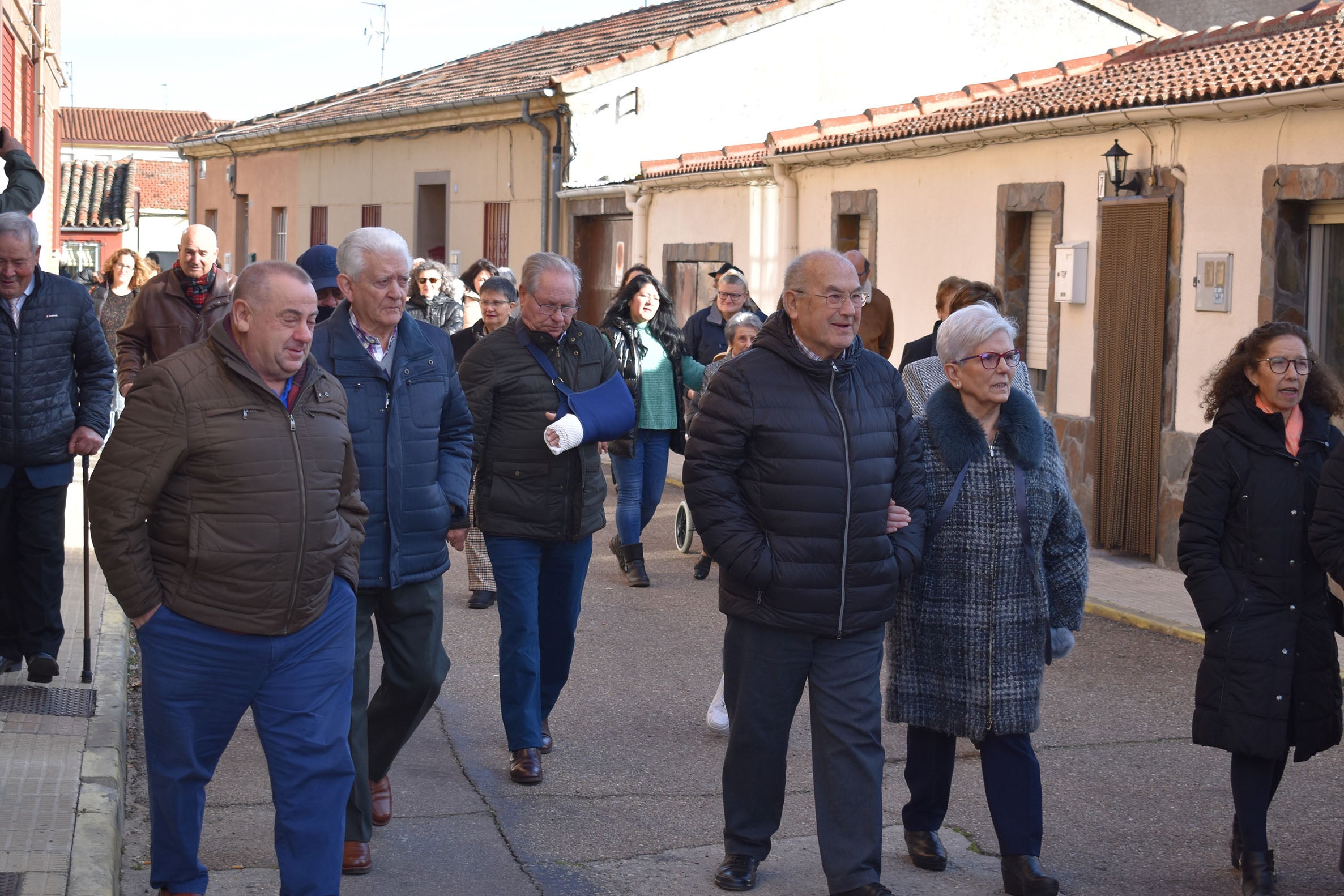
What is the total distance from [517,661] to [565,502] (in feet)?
2.04

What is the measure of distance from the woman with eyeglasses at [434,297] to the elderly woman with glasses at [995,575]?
21.7 ft

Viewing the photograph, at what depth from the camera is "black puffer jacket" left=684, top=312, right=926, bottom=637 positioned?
465cm

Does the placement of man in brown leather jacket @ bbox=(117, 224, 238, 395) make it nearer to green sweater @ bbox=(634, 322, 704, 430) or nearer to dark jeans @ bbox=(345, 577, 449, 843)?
green sweater @ bbox=(634, 322, 704, 430)

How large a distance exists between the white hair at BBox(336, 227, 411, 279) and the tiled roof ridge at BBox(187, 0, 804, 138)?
16705 mm

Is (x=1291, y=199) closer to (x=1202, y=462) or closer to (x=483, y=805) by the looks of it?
(x=1202, y=462)

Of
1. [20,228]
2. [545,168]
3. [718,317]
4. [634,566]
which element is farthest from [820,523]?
[545,168]

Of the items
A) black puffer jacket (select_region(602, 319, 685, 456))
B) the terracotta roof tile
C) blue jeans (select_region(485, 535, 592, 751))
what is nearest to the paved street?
blue jeans (select_region(485, 535, 592, 751))

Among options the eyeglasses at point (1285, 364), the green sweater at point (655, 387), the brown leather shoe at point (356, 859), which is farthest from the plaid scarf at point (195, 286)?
the eyeglasses at point (1285, 364)

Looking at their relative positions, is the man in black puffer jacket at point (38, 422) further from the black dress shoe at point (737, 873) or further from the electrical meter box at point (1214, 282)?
the electrical meter box at point (1214, 282)

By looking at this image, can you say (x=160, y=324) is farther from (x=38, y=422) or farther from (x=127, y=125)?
(x=127, y=125)

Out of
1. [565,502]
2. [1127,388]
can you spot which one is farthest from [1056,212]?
[565,502]

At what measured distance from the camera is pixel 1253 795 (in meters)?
4.88

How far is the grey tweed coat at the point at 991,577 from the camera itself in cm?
483

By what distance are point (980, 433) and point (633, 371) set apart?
4818 mm
